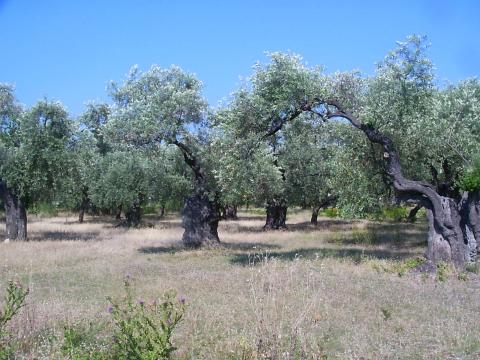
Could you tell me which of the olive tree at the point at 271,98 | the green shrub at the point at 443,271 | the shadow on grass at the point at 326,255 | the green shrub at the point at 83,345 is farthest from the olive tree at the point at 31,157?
the green shrub at the point at 83,345

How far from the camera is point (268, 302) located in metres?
7.08

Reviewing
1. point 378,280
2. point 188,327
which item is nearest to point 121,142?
point 378,280

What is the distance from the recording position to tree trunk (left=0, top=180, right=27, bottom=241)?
2559cm

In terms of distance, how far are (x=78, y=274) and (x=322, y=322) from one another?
30.0 feet

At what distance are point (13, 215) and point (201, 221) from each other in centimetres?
1028

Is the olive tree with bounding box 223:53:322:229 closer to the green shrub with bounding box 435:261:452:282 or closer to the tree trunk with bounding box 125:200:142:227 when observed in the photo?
the green shrub with bounding box 435:261:452:282

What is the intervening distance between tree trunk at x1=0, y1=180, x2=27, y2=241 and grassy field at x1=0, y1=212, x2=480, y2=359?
4.73 m

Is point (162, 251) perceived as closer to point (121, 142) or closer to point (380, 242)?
point (121, 142)

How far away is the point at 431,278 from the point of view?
13508 mm

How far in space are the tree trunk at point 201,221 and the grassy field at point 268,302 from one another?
230cm

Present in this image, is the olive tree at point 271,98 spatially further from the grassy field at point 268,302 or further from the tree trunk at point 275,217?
the tree trunk at point 275,217

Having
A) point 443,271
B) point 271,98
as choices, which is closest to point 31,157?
point 271,98

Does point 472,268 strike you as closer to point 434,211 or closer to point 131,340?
point 434,211

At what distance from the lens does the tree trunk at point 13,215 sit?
84.0 feet
